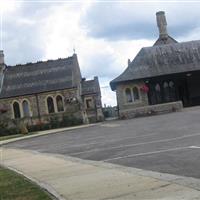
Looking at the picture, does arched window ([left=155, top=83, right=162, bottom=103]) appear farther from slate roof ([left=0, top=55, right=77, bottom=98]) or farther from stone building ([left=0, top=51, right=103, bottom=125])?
slate roof ([left=0, top=55, right=77, bottom=98])

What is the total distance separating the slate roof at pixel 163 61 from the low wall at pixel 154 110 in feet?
17.5

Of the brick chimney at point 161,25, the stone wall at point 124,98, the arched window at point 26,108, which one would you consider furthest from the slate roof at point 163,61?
the brick chimney at point 161,25

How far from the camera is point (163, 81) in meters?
54.6

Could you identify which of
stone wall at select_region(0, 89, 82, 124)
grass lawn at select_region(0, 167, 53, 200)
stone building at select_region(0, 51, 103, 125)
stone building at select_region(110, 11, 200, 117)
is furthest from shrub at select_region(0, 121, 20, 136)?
grass lawn at select_region(0, 167, 53, 200)

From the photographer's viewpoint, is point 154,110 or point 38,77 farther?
point 38,77

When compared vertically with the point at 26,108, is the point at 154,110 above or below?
below

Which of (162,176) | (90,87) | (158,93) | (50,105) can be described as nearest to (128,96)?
(158,93)

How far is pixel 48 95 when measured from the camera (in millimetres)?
58719

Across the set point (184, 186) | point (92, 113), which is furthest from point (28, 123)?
point (184, 186)

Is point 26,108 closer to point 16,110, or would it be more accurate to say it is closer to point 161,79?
point 16,110

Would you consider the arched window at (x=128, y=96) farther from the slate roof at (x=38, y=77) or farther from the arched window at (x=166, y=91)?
the slate roof at (x=38, y=77)

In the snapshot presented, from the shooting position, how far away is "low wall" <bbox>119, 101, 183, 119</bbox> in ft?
154

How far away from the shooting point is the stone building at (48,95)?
57875mm

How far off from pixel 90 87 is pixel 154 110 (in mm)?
16159
